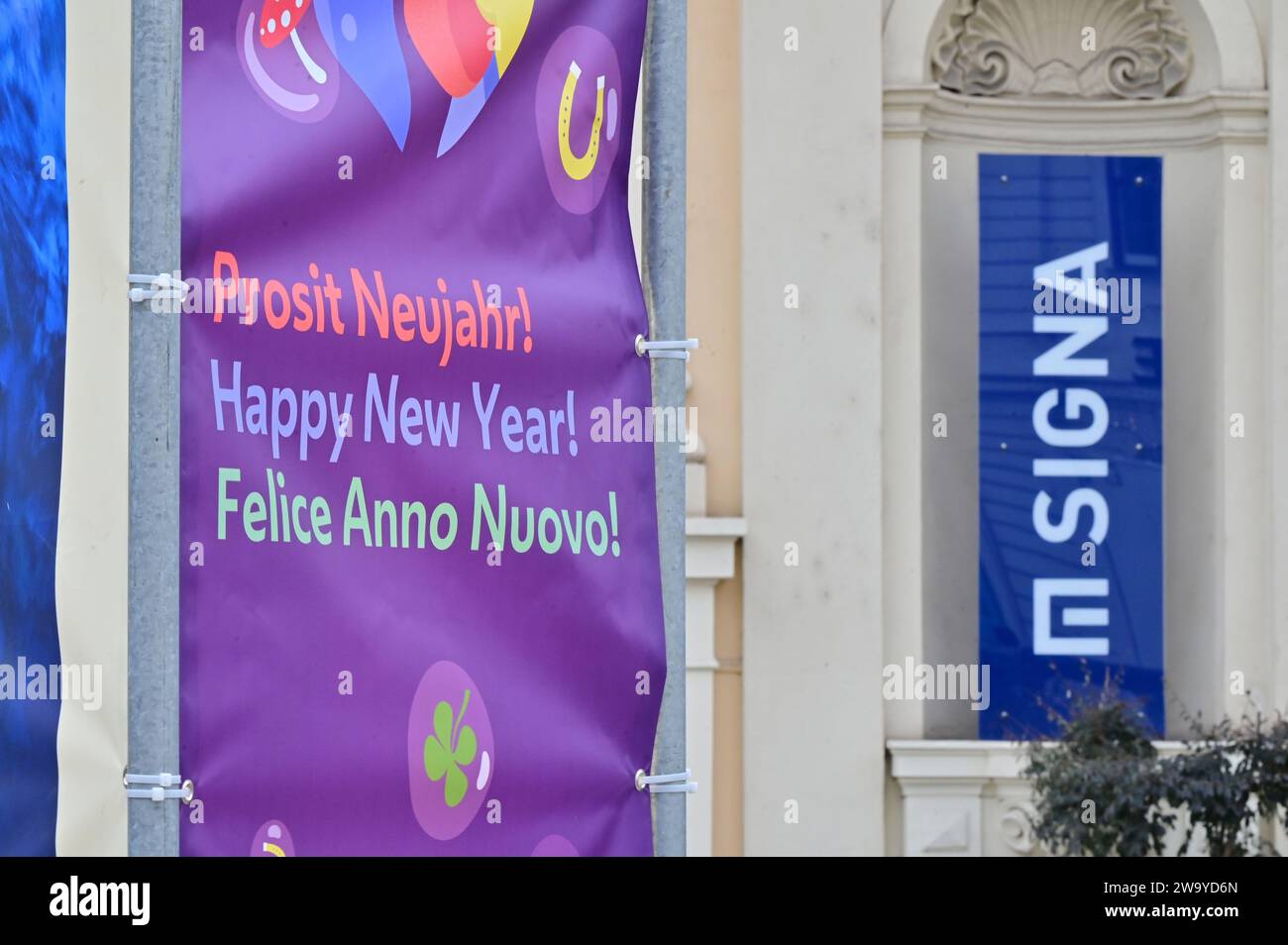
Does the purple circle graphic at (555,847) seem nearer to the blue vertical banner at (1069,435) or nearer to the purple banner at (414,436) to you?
the purple banner at (414,436)

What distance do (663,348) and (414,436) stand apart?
578mm

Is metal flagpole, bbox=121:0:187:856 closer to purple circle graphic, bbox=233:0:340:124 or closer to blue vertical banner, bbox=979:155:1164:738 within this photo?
purple circle graphic, bbox=233:0:340:124

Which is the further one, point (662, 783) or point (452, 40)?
point (662, 783)

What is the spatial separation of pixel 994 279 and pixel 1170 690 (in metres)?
2.34

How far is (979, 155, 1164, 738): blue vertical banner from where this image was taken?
1036cm

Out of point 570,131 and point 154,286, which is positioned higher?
point 570,131

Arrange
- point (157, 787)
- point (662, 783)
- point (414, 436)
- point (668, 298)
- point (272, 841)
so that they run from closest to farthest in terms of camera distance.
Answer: point (157, 787) → point (272, 841) → point (414, 436) → point (662, 783) → point (668, 298)

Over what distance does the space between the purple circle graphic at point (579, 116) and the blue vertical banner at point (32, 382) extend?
828 mm

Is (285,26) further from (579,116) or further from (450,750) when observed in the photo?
(450,750)

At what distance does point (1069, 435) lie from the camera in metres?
10.4

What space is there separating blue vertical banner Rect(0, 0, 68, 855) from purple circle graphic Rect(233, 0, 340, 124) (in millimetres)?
287

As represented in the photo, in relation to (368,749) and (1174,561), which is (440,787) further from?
(1174,561)
